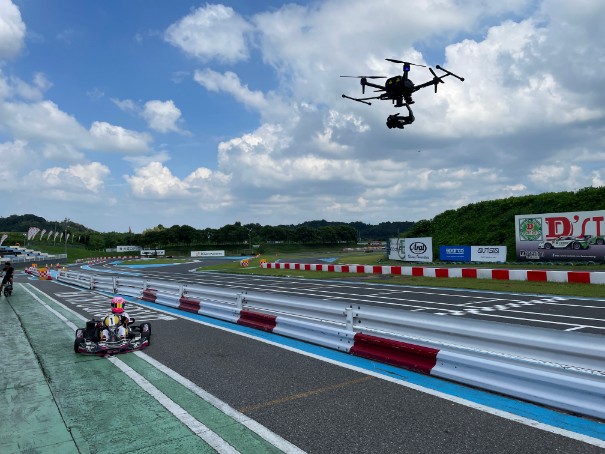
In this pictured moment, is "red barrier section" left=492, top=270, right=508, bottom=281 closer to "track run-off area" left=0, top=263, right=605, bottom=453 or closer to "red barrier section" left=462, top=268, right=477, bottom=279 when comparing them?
"red barrier section" left=462, top=268, right=477, bottom=279

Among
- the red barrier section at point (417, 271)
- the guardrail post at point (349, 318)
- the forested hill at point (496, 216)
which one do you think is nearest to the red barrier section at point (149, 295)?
the guardrail post at point (349, 318)

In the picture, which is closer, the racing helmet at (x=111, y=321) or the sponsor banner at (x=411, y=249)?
the racing helmet at (x=111, y=321)

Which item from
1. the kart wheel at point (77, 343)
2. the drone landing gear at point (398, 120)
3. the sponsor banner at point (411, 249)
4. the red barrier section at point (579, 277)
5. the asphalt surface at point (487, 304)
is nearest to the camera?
the kart wheel at point (77, 343)

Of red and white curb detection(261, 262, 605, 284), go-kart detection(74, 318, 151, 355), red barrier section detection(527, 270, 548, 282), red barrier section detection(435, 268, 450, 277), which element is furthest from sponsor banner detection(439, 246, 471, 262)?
go-kart detection(74, 318, 151, 355)

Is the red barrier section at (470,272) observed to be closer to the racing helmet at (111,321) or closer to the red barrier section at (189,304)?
the red barrier section at (189,304)

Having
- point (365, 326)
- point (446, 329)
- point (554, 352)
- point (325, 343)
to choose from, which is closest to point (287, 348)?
point (325, 343)

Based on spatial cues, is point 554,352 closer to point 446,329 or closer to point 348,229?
point 446,329
